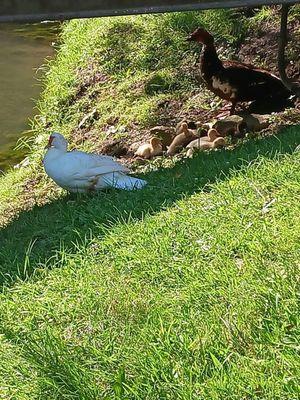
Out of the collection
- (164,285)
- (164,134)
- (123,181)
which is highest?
(164,285)

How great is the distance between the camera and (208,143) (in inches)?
274

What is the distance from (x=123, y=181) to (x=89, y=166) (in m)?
0.33

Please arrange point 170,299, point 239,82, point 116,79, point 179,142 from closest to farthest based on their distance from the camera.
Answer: point 170,299, point 179,142, point 239,82, point 116,79

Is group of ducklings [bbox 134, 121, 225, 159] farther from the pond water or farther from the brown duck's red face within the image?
the pond water

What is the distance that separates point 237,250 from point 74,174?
2.37 meters

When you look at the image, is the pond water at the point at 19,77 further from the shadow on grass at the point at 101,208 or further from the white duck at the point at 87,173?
the shadow on grass at the point at 101,208

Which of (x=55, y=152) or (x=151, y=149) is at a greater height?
(x=55, y=152)

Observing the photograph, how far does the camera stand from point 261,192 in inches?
192

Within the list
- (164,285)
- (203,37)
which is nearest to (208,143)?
(203,37)

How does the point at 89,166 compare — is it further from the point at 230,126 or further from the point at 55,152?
the point at 230,126

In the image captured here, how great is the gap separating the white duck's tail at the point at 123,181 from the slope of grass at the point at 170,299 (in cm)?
40

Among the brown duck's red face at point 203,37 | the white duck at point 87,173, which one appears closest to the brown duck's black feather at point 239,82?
the brown duck's red face at point 203,37

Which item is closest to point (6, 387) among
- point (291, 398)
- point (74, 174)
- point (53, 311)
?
point (53, 311)

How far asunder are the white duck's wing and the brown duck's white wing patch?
175 centimetres
